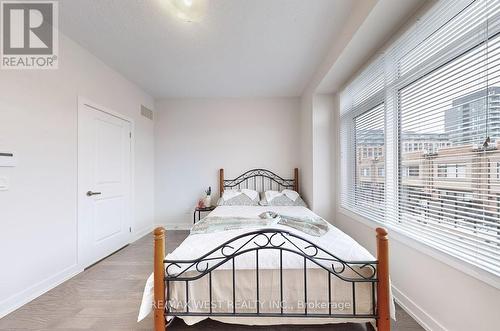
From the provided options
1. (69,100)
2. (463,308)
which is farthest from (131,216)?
(463,308)

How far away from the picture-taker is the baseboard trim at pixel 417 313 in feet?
4.90

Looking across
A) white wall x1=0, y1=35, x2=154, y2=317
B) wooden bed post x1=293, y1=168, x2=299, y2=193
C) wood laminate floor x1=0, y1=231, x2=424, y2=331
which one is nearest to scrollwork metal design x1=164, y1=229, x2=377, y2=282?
wood laminate floor x1=0, y1=231, x2=424, y2=331

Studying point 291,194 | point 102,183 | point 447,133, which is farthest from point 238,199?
point 447,133

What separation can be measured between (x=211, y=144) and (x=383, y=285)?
133 inches

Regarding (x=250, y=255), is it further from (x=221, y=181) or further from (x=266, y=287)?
(x=221, y=181)

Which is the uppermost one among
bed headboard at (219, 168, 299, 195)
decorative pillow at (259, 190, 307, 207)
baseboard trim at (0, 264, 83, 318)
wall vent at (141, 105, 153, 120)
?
wall vent at (141, 105, 153, 120)

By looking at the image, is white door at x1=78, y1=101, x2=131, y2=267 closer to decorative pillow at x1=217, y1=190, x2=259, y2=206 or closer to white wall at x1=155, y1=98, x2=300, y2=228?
white wall at x1=155, y1=98, x2=300, y2=228

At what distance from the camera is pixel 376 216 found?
229cm

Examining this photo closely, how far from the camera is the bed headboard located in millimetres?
4031

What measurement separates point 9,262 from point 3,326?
0.47 metres

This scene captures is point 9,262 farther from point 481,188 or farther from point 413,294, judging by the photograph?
point 481,188

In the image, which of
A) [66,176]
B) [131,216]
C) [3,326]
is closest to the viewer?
[3,326]

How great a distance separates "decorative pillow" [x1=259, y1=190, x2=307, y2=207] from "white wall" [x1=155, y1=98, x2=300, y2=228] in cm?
54

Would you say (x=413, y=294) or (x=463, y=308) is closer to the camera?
(x=463, y=308)
